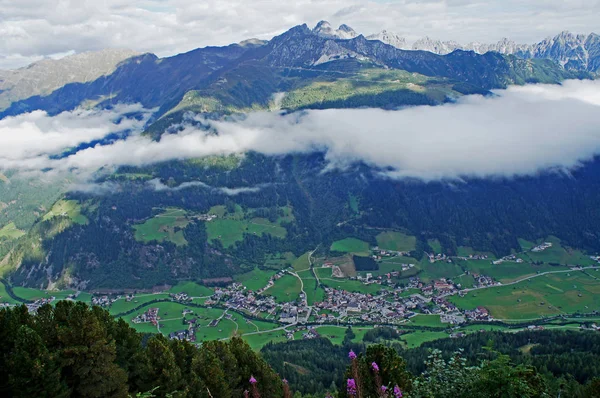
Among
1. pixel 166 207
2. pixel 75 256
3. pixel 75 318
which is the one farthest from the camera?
pixel 166 207

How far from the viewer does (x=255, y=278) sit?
496 ft

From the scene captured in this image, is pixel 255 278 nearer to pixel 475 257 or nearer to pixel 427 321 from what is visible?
pixel 427 321

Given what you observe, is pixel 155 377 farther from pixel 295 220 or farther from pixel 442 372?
pixel 295 220

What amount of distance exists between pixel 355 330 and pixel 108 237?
107442 millimetres

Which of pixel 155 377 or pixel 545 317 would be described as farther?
pixel 545 317

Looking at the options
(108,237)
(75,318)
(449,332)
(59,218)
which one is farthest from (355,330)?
(59,218)

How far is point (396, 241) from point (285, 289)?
181 feet

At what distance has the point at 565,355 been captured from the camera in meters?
75.1

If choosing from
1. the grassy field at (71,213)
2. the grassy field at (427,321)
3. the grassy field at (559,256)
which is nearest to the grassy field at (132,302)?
the grassy field at (71,213)

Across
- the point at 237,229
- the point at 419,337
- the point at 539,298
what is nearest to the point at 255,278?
the point at 237,229

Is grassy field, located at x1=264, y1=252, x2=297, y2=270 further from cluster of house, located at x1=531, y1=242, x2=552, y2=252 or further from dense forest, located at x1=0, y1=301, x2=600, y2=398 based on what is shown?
dense forest, located at x1=0, y1=301, x2=600, y2=398

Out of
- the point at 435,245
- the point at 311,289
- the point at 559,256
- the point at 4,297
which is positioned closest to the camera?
the point at 311,289

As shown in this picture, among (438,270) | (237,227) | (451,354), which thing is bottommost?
(438,270)

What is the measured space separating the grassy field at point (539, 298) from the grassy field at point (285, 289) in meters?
44.8
